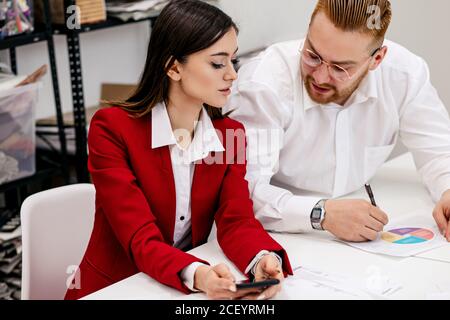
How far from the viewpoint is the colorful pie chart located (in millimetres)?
1568

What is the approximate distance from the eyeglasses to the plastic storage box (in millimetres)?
1031

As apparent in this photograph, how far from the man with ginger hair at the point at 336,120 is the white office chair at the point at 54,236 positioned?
1.43 feet

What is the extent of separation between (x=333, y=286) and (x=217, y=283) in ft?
0.80

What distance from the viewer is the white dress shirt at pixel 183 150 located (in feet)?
4.89

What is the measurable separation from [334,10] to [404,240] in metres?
0.57

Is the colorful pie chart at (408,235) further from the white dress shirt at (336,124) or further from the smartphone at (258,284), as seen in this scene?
the smartphone at (258,284)

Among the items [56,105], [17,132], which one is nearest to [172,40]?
[17,132]

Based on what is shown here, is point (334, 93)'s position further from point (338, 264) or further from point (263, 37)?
point (263, 37)

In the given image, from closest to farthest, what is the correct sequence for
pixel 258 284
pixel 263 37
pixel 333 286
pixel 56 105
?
pixel 258 284, pixel 333 286, pixel 56 105, pixel 263 37

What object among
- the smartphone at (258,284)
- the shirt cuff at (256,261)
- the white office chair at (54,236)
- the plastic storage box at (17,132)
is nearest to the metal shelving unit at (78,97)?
the plastic storage box at (17,132)

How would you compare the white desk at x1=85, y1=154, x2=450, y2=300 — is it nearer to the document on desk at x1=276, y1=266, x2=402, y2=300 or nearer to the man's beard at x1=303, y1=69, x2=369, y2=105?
the document on desk at x1=276, y1=266, x2=402, y2=300

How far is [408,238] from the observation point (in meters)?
1.58
